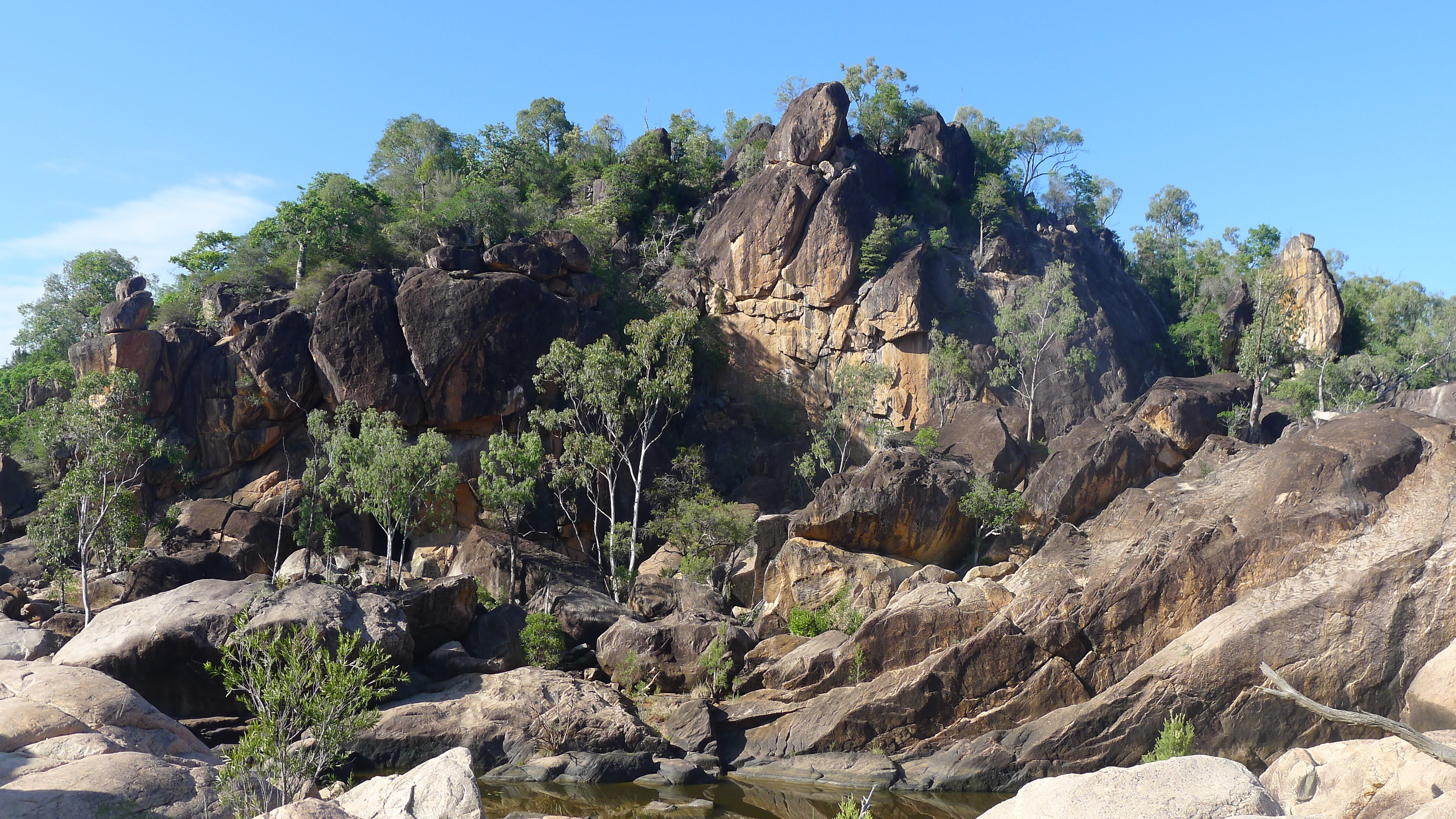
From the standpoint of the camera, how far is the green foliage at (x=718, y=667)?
2319 centimetres

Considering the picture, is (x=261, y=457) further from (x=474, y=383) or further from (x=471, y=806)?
(x=471, y=806)

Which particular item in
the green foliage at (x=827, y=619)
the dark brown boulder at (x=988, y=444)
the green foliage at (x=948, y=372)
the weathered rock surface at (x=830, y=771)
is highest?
the green foliage at (x=948, y=372)

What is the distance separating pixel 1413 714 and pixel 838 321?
34.1 m

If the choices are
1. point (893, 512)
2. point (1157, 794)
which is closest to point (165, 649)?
point (1157, 794)

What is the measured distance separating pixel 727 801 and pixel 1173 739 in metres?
8.69

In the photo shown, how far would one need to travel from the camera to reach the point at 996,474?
1292 inches

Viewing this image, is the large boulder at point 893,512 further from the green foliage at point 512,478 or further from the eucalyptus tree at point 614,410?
the green foliage at point 512,478

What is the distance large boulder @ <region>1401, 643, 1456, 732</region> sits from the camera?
15039mm

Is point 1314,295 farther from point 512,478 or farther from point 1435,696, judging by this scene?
point 512,478

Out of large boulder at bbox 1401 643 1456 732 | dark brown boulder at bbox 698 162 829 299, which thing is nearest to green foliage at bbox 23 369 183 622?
dark brown boulder at bbox 698 162 829 299

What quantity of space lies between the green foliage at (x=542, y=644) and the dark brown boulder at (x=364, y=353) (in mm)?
13918

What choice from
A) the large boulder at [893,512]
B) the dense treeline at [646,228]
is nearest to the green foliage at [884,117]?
the dense treeline at [646,228]

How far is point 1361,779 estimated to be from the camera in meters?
12.6

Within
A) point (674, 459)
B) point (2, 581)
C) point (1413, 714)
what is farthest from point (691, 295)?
point (1413, 714)
